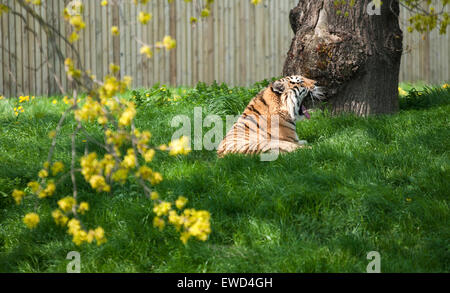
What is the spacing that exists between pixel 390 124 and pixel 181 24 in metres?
5.49

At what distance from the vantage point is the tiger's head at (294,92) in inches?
226

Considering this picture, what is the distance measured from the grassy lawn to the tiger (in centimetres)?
29

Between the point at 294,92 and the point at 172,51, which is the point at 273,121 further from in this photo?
the point at 172,51

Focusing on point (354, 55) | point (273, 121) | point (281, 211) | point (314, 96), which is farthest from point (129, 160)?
point (354, 55)

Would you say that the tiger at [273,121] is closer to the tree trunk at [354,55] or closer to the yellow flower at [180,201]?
the tree trunk at [354,55]

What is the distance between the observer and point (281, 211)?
3812mm

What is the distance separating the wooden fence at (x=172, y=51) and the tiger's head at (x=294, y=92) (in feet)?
13.9

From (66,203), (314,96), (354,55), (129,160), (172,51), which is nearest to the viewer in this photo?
(129,160)

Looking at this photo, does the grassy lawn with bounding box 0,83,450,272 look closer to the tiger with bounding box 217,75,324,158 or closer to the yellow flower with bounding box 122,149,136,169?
the tiger with bounding box 217,75,324,158

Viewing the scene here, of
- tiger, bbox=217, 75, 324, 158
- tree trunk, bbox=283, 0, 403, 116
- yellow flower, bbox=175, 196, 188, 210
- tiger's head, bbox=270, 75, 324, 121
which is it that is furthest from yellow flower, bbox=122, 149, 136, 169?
tree trunk, bbox=283, 0, 403, 116

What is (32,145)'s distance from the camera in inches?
223

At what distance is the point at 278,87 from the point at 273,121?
409 mm

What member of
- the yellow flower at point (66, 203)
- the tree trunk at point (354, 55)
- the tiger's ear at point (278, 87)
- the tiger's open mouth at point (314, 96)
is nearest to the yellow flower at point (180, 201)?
the yellow flower at point (66, 203)
